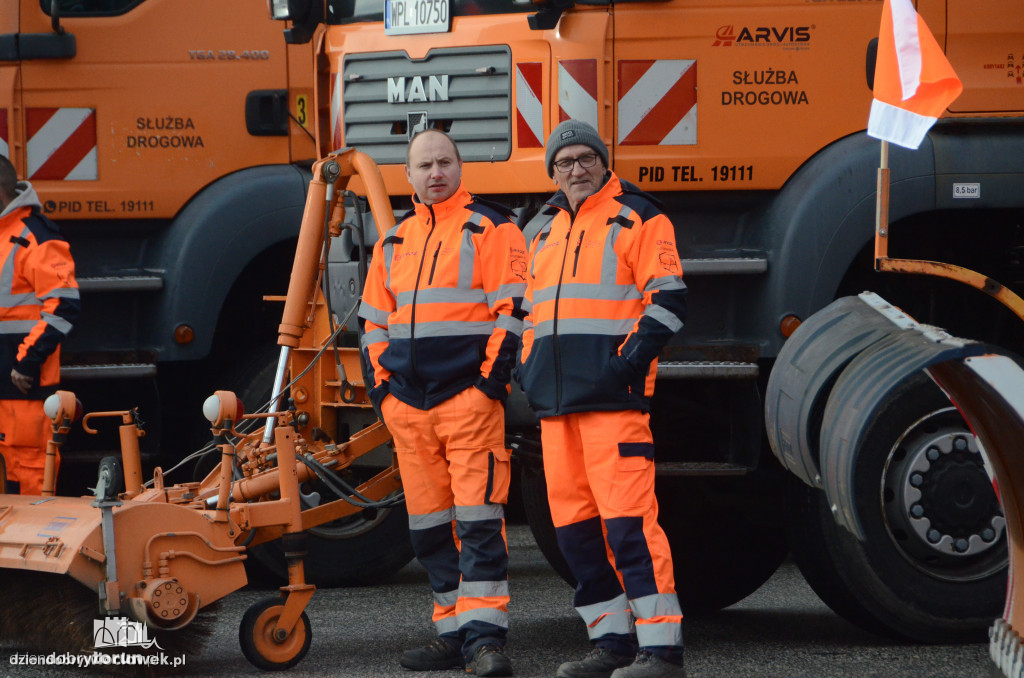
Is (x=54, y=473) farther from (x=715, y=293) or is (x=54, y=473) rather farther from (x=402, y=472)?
(x=715, y=293)

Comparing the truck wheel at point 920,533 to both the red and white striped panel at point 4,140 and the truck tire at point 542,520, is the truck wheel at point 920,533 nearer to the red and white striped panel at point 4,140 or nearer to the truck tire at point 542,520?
the truck tire at point 542,520

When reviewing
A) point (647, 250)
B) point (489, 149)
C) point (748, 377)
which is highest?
point (489, 149)

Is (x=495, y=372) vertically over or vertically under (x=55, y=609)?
over

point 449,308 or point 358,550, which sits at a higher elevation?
point 449,308

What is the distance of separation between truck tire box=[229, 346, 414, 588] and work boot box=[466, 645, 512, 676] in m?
1.81

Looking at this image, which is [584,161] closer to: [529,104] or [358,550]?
[529,104]

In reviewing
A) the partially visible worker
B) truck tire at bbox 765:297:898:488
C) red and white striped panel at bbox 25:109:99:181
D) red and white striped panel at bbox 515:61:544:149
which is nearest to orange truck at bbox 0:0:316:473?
red and white striped panel at bbox 25:109:99:181

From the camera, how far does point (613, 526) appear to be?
14.7 feet

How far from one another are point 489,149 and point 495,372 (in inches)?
38.1

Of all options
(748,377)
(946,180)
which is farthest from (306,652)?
(946,180)

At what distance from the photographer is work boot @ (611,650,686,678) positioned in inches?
172

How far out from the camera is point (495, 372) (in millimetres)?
4770

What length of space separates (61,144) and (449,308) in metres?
2.45

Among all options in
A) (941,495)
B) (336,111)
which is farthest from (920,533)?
(336,111)
